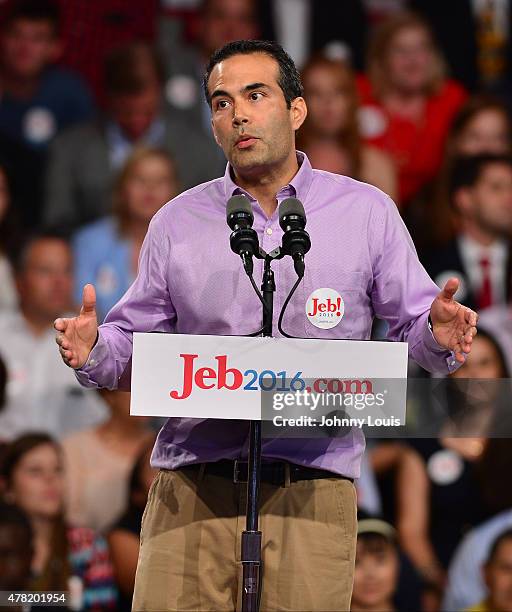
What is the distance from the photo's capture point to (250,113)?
2688 millimetres

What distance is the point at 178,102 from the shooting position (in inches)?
237

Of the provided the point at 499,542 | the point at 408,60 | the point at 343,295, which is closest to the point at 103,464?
the point at 499,542

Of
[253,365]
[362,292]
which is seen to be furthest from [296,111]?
[253,365]

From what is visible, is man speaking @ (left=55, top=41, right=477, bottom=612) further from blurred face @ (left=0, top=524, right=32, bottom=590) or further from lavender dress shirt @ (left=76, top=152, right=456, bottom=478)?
blurred face @ (left=0, top=524, right=32, bottom=590)

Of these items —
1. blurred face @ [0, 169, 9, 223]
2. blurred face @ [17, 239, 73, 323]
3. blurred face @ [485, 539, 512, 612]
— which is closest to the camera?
blurred face @ [485, 539, 512, 612]

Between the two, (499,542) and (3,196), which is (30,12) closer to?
(3,196)

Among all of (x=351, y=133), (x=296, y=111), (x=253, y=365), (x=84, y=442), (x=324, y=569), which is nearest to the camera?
(x=253, y=365)

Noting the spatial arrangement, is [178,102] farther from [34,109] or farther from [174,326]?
[174,326]

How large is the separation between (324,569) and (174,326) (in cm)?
66

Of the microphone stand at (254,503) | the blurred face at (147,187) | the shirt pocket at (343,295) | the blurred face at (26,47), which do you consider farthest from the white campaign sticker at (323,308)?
the blurred face at (26,47)

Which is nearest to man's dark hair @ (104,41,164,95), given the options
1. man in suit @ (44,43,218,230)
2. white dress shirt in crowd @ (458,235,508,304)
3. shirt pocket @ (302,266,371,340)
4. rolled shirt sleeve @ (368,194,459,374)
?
man in suit @ (44,43,218,230)

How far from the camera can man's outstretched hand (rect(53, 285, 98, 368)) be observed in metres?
2.46

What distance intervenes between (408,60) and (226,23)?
0.90 m

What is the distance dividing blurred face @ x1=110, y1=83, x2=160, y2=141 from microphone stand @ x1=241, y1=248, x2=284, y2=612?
359 cm
